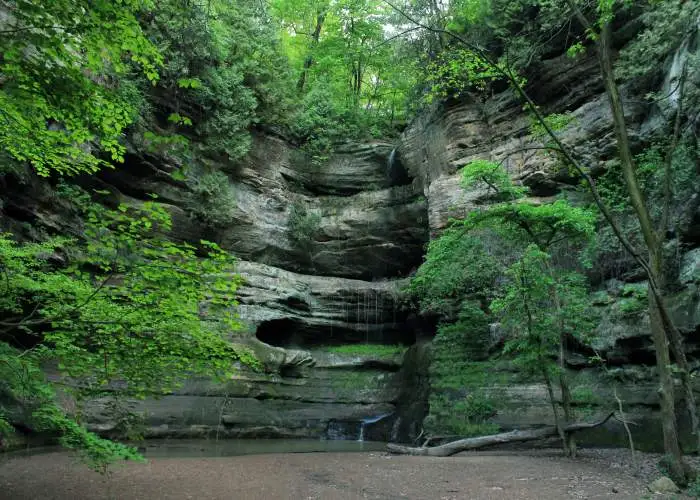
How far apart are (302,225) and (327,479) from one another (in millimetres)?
15879

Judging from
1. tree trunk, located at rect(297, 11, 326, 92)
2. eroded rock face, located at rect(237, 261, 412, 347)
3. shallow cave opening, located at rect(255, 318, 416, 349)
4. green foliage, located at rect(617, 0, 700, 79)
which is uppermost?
tree trunk, located at rect(297, 11, 326, 92)

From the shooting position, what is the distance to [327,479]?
28.8ft

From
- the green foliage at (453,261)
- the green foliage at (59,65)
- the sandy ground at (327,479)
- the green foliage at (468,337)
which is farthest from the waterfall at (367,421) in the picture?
the green foliage at (59,65)

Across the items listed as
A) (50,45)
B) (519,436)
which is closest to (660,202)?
(519,436)

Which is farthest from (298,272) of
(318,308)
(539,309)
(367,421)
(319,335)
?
(539,309)

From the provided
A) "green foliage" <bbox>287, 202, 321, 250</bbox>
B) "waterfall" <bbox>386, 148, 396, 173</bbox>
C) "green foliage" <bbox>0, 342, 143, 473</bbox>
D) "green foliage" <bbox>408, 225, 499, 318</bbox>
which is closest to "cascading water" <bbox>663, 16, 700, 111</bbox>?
"green foliage" <bbox>408, 225, 499, 318</bbox>

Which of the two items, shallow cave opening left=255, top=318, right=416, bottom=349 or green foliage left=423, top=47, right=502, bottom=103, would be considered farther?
shallow cave opening left=255, top=318, right=416, bottom=349

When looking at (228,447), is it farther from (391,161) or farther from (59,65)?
(391,161)

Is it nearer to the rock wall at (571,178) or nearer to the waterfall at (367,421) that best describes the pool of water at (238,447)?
the waterfall at (367,421)

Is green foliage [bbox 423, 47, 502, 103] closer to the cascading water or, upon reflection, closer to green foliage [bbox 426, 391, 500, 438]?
the cascading water

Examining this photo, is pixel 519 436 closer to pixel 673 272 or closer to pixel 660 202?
pixel 673 272

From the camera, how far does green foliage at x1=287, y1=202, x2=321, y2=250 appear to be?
2355 centimetres

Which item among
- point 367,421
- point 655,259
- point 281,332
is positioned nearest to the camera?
point 655,259

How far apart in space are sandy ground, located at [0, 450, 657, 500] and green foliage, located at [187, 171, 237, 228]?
12.1m
